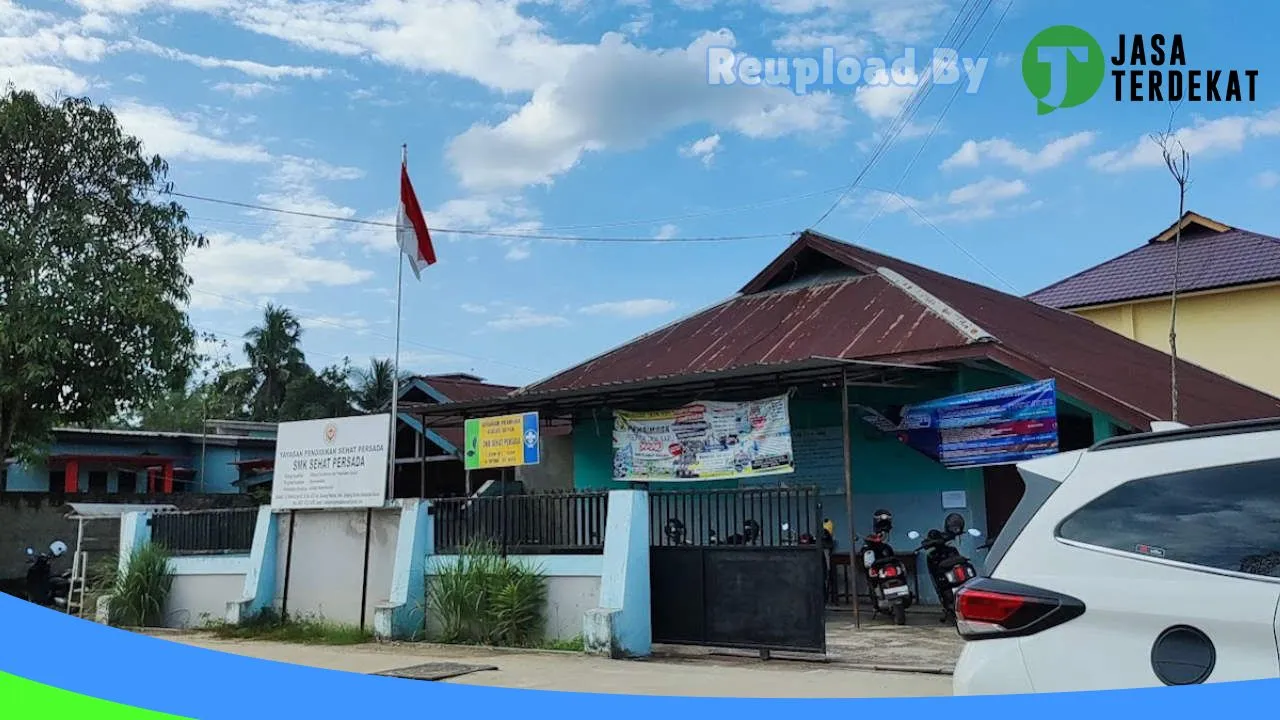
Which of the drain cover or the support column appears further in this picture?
Result: the support column

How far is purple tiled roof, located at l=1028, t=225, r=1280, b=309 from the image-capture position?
23828 millimetres

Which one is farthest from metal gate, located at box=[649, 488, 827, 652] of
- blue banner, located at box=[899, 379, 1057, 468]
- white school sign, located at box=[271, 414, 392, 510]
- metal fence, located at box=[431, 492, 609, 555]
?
white school sign, located at box=[271, 414, 392, 510]

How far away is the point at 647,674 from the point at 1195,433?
5496 millimetres

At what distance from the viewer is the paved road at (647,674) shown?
716 centimetres

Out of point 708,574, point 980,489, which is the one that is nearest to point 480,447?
point 708,574

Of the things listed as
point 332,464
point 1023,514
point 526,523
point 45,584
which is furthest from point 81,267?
point 1023,514

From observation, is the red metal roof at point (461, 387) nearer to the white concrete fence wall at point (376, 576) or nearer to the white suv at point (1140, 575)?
the white concrete fence wall at point (376, 576)

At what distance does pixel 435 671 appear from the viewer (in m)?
A: 8.37

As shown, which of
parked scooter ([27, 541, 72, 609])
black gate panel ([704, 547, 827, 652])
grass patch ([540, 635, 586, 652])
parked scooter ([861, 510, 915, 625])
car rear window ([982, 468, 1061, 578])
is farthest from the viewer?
parked scooter ([27, 541, 72, 609])

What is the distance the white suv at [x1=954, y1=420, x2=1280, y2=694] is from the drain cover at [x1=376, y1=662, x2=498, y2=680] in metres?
5.57

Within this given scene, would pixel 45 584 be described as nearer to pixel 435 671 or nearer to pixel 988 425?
pixel 435 671

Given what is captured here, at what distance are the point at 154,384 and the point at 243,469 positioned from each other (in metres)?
13.6

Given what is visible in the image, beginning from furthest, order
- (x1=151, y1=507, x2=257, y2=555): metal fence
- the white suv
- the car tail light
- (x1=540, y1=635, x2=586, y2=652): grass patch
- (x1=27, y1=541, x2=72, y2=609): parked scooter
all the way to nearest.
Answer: (x1=27, y1=541, x2=72, y2=609): parked scooter < (x1=151, y1=507, x2=257, y2=555): metal fence < (x1=540, y1=635, x2=586, y2=652): grass patch < the car tail light < the white suv

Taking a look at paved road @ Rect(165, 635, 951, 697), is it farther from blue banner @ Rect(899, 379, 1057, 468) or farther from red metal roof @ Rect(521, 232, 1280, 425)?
red metal roof @ Rect(521, 232, 1280, 425)
